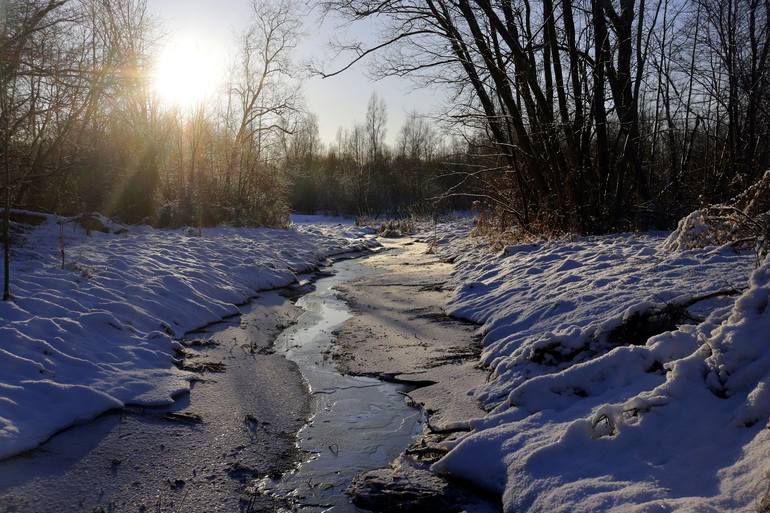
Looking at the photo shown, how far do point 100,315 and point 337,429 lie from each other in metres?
3.05

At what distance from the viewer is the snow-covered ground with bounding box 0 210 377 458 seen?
4055mm

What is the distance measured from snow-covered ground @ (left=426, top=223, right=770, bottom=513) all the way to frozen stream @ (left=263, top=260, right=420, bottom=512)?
1.91 ft

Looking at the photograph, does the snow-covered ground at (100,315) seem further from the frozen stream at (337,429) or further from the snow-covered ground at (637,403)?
the snow-covered ground at (637,403)

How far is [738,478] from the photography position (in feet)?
7.43

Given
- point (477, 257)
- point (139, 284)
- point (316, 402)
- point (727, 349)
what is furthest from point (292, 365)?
point (477, 257)

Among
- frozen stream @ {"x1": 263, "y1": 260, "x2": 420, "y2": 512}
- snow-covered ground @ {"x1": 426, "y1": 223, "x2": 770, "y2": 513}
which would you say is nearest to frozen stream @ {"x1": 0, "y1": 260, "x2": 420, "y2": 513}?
frozen stream @ {"x1": 263, "y1": 260, "x2": 420, "y2": 512}

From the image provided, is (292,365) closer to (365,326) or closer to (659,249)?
(365,326)

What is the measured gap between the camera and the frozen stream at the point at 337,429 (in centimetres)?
323

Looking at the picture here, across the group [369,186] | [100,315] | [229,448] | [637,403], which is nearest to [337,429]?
[229,448]

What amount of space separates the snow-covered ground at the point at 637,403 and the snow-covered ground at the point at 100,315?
268 cm

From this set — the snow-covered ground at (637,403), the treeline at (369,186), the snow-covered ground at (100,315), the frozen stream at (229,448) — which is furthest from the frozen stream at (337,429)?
the treeline at (369,186)

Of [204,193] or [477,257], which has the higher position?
[204,193]

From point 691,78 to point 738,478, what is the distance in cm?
1090

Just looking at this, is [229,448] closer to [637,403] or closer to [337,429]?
[337,429]
